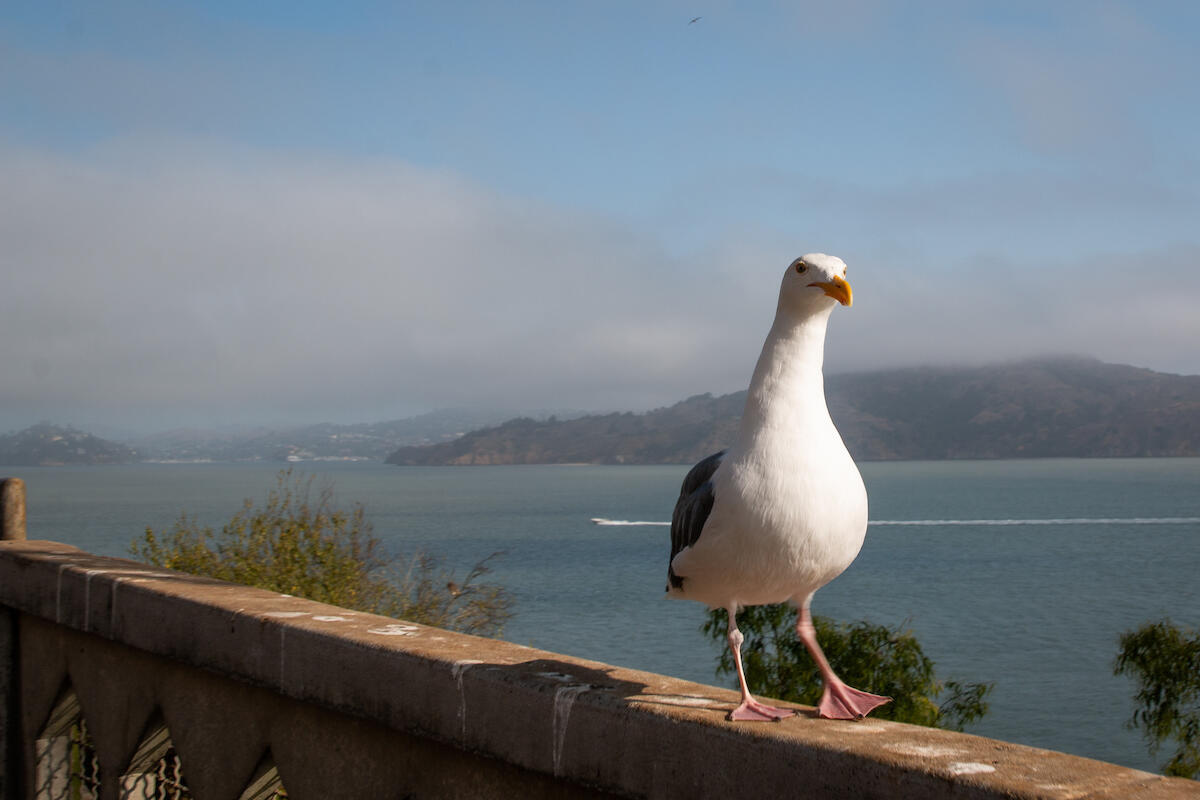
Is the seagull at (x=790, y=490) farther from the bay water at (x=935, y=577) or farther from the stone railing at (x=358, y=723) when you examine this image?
the bay water at (x=935, y=577)

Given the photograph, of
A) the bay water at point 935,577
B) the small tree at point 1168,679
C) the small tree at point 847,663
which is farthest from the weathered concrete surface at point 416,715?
the small tree at point 1168,679

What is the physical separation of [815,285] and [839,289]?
7 centimetres

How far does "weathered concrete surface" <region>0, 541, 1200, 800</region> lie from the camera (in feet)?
7.18

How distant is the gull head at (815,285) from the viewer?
2.86 m

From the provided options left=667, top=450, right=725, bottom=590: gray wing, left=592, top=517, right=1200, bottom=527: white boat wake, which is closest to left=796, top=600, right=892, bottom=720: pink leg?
left=667, top=450, right=725, bottom=590: gray wing

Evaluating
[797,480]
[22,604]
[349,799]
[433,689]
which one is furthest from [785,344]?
[22,604]

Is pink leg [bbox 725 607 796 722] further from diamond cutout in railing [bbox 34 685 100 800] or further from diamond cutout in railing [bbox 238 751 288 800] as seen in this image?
diamond cutout in railing [bbox 34 685 100 800]

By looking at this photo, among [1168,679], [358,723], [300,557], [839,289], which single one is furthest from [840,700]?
[1168,679]

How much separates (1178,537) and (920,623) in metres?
61.9

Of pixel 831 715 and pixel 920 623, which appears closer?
pixel 831 715

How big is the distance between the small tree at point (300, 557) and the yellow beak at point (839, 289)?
7.84m

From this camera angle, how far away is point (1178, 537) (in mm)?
102812

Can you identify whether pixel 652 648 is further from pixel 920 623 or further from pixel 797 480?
pixel 797 480

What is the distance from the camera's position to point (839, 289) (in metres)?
2.85
